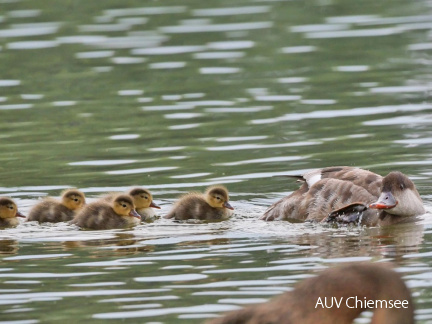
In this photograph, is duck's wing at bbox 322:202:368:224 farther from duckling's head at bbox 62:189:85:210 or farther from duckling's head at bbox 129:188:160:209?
duckling's head at bbox 62:189:85:210

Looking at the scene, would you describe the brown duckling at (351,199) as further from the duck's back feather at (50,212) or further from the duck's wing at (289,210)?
the duck's back feather at (50,212)

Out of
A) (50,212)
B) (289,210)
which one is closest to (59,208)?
(50,212)

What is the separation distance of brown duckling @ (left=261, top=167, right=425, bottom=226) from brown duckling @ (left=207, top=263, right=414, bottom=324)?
4.64 meters

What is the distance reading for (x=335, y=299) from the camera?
19.2ft

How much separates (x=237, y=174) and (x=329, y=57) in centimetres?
672

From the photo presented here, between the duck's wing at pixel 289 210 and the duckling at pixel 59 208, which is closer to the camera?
the duck's wing at pixel 289 210

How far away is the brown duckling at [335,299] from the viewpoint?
5.75 m

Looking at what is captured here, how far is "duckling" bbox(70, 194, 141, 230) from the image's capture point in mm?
11109

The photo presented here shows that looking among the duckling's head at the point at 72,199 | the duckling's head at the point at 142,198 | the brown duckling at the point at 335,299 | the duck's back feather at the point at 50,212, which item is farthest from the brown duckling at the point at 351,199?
the brown duckling at the point at 335,299

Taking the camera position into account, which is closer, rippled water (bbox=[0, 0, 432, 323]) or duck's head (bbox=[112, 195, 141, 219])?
rippled water (bbox=[0, 0, 432, 323])

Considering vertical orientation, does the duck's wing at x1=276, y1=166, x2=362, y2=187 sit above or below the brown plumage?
above

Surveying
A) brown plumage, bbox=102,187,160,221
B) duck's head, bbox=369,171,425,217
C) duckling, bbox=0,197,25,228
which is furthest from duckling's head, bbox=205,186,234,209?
duckling, bbox=0,197,25,228

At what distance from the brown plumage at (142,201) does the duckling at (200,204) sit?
0.22m

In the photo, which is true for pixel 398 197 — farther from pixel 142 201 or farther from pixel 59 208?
pixel 59 208
